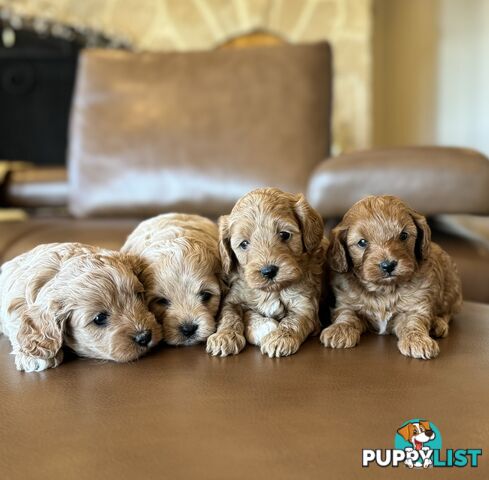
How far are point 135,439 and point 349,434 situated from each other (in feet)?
1.01

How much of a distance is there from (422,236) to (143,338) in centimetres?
61

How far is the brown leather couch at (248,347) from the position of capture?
0.77m

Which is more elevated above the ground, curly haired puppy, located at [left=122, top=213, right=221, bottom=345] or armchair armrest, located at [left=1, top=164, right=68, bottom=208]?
curly haired puppy, located at [left=122, top=213, right=221, bottom=345]

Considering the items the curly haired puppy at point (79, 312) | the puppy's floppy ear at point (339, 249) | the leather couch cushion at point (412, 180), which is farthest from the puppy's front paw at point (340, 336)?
the leather couch cushion at point (412, 180)

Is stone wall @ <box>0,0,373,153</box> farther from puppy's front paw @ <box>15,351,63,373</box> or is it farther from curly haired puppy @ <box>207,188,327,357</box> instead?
puppy's front paw @ <box>15,351,63,373</box>

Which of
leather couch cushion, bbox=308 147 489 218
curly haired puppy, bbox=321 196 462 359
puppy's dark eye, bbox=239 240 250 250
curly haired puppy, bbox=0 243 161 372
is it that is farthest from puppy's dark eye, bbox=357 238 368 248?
leather couch cushion, bbox=308 147 489 218

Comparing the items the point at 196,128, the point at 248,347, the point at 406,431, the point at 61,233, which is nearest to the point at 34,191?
the point at 61,233

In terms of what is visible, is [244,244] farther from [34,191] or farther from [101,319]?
[34,191]

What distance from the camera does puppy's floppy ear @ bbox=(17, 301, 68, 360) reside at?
1.06 meters

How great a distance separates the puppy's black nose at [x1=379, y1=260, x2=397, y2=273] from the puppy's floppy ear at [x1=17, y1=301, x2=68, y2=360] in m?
0.63

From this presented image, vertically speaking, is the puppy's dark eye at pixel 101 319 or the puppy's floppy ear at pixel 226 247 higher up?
the puppy's floppy ear at pixel 226 247

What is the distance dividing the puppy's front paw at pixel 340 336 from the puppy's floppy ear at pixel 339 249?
4.9 inches

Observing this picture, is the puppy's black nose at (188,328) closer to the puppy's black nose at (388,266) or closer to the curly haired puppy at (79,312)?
the curly haired puppy at (79,312)

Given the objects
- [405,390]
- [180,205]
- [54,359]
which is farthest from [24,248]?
[405,390]
